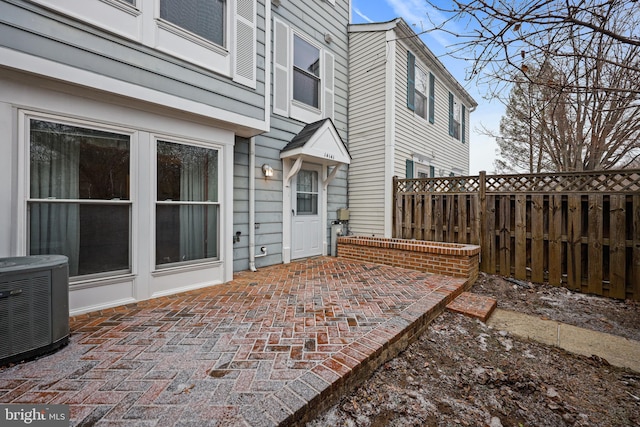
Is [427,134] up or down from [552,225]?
up

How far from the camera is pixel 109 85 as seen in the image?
2822 mm

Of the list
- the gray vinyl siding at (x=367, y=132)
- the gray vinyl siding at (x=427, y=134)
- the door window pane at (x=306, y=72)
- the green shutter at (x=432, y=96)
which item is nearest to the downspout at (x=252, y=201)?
the door window pane at (x=306, y=72)

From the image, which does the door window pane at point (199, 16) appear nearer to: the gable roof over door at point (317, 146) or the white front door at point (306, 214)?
the gable roof over door at point (317, 146)

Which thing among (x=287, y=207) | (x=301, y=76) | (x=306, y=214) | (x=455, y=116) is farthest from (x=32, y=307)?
(x=455, y=116)

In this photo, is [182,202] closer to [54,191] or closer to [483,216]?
[54,191]

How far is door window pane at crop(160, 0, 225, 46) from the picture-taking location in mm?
3371

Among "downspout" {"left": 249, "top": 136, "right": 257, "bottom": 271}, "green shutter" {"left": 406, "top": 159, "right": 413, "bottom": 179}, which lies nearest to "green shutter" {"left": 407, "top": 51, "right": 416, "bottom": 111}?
"green shutter" {"left": 406, "top": 159, "right": 413, "bottom": 179}

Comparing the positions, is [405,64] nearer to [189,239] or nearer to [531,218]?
[531,218]

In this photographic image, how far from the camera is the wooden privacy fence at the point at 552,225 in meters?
3.91

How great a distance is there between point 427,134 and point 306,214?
462 cm

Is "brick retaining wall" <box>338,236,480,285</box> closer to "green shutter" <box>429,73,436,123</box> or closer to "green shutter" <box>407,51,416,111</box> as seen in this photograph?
"green shutter" <box>407,51,416,111</box>

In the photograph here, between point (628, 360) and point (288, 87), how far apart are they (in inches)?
241

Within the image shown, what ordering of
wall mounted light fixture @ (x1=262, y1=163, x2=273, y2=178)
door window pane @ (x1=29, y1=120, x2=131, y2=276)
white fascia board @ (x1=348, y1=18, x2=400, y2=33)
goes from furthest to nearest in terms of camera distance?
1. white fascia board @ (x1=348, y1=18, x2=400, y2=33)
2. wall mounted light fixture @ (x1=262, y1=163, x2=273, y2=178)
3. door window pane @ (x1=29, y1=120, x2=131, y2=276)

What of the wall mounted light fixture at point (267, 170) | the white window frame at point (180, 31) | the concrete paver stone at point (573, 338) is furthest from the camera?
the wall mounted light fixture at point (267, 170)
